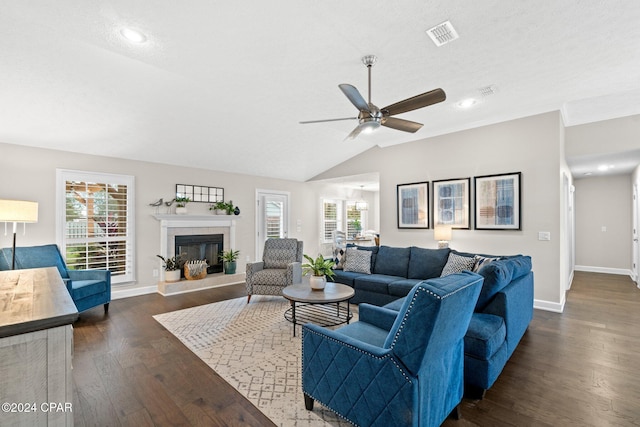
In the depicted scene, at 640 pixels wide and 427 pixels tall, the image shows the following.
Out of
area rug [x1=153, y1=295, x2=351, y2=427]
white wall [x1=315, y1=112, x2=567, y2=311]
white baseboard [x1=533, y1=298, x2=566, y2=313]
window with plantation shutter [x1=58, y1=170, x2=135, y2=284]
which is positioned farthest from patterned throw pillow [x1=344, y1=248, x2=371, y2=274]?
window with plantation shutter [x1=58, y1=170, x2=135, y2=284]

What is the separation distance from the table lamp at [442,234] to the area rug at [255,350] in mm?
2829

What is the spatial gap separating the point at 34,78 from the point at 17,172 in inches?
74.9

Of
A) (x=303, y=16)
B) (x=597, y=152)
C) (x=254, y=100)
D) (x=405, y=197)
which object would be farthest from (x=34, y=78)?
(x=597, y=152)

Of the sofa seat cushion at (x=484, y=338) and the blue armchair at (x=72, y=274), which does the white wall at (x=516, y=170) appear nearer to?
the sofa seat cushion at (x=484, y=338)

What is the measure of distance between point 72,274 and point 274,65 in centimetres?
400

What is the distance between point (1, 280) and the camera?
2.02 m

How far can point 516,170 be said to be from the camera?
470 centimetres

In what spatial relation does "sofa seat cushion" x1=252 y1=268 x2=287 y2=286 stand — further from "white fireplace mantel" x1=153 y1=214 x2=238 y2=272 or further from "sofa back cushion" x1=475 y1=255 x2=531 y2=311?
"sofa back cushion" x1=475 y1=255 x2=531 y2=311

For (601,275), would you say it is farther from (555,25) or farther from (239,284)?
(239,284)

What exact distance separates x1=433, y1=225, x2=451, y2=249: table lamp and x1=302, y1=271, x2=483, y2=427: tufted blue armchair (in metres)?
3.46

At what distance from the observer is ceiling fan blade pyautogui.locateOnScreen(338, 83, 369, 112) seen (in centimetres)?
244

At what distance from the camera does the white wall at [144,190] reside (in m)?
4.26

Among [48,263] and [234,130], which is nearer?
[48,263]

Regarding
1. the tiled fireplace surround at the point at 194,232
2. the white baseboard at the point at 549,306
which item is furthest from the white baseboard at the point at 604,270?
the tiled fireplace surround at the point at 194,232
